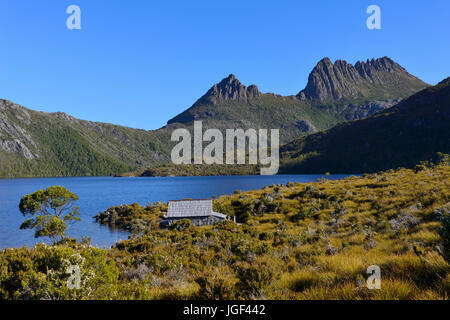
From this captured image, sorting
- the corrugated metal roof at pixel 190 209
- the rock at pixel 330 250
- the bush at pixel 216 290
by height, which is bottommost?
the corrugated metal roof at pixel 190 209

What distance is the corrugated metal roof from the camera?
3473 cm

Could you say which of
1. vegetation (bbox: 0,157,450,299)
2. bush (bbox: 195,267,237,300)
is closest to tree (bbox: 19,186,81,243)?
vegetation (bbox: 0,157,450,299)

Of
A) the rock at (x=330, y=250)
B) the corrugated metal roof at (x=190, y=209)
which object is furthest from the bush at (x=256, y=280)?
the corrugated metal roof at (x=190, y=209)

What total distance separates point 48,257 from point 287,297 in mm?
6808

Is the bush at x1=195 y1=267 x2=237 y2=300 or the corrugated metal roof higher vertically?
the bush at x1=195 y1=267 x2=237 y2=300

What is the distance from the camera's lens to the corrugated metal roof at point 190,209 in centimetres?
3473

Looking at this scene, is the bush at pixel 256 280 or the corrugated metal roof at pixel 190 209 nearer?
the bush at pixel 256 280

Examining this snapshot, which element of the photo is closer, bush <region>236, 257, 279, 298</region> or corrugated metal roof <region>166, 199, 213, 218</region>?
bush <region>236, 257, 279, 298</region>

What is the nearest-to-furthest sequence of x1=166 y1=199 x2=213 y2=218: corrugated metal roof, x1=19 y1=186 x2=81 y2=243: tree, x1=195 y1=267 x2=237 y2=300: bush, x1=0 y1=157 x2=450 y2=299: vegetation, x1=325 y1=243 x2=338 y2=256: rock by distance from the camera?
1. x1=0 y1=157 x2=450 y2=299: vegetation
2. x1=195 y1=267 x2=237 y2=300: bush
3. x1=325 y1=243 x2=338 y2=256: rock
4. x1=19 y1=186 x2=81 y2=243: tree
5. x1=166 y1=199 x2=213 y2=218: corrugated metal roof

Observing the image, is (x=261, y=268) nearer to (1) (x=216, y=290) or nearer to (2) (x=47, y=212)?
(1) (x=216, y=290)

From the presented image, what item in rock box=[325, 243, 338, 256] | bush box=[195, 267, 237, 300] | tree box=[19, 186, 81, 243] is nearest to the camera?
bush box=[195, 267, 237, 300]

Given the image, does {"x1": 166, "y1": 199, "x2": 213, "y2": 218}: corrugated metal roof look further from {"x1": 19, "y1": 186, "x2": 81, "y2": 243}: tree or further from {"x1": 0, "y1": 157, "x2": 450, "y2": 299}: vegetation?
{"x1": 0, "y1": 157, "x2": 450, "y2": 299}: vegetation

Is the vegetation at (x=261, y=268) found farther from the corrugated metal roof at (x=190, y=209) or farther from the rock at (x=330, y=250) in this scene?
the corrugated metal roof at (x=190, y=209)
